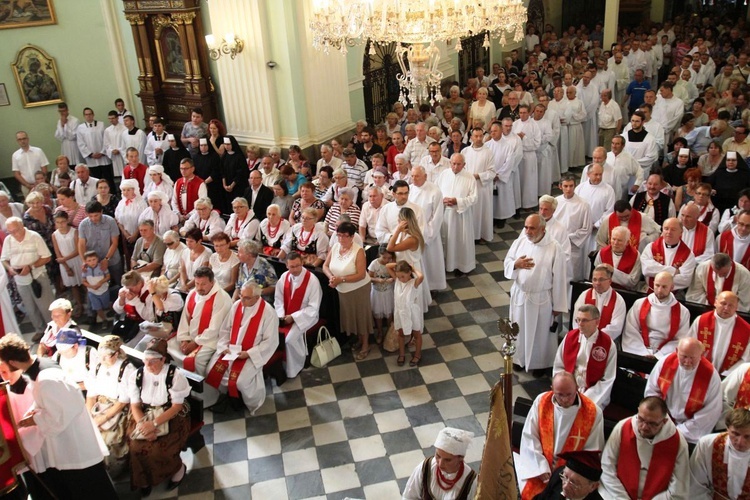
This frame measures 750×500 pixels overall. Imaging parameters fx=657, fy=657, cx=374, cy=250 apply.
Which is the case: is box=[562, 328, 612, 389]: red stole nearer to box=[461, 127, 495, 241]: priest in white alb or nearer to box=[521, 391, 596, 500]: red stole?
box=[521, 391, 596, 500]: red stole

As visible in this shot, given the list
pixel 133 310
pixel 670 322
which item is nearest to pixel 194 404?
pixel 133 310

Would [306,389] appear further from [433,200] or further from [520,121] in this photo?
[520,121]

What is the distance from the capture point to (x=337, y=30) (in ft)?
23.8

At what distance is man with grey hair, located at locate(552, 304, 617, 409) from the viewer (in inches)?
221

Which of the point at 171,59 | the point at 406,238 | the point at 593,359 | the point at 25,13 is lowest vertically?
the point at 593,359

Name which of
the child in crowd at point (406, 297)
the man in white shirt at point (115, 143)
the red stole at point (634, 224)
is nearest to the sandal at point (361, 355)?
the child in crowd at point (406, 297)

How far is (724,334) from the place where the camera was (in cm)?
571

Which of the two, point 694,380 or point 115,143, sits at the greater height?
point 115,143

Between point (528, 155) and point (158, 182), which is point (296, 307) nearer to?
point (158, 182)

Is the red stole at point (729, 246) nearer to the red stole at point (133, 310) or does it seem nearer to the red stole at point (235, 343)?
the red stole at point (235, 343)

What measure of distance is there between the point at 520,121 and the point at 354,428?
6.69 meters

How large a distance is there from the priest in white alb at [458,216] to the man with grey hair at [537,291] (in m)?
2.30

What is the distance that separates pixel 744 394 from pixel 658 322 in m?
1.00

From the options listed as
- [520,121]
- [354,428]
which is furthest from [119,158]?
[354,428]
